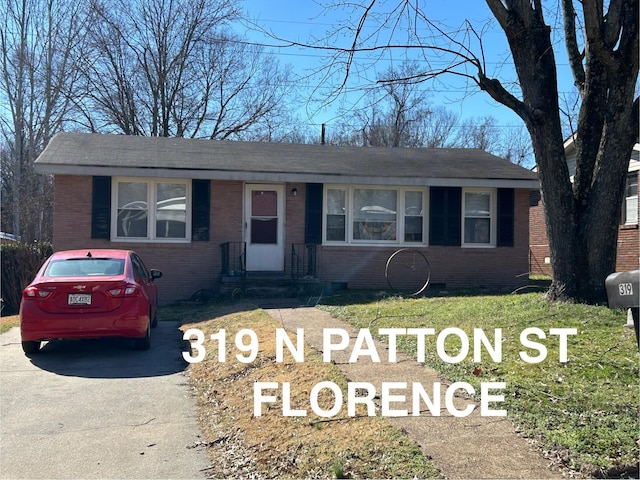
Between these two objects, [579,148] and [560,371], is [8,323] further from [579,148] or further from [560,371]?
[579,148]

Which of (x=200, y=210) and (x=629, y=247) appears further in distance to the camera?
(x=629, y=247)

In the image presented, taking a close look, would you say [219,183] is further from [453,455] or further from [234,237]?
[453,455]

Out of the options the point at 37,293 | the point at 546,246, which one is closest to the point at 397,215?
the point at 546,246

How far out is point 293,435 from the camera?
192 inches

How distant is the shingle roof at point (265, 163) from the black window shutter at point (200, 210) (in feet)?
1.46

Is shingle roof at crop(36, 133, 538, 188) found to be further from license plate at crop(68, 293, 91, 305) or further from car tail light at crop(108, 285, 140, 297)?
license plate at crop(68, 293, 91, 305)

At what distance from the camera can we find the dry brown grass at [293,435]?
411cm

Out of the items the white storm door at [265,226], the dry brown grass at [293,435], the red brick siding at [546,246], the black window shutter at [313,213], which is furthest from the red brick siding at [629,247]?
the dry brown grass at [293,435]

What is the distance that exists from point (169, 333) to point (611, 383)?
24.7 feet

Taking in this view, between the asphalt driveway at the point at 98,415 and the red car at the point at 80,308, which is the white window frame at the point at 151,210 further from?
the red car at the point at 80,308

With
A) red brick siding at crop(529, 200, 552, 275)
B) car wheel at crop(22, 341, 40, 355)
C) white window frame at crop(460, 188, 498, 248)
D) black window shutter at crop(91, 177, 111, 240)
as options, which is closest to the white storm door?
black window shutter at crop(91, 177, 111, 240)

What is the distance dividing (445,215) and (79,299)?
10.3 m

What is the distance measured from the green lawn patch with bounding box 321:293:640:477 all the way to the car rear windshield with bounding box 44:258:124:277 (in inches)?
148

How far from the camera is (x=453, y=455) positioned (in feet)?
13.4
